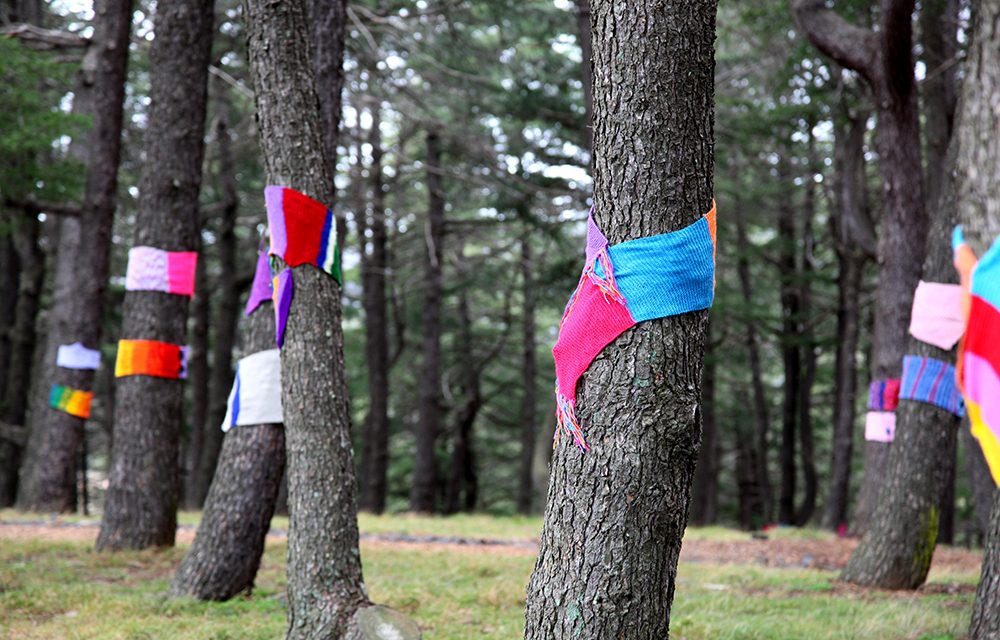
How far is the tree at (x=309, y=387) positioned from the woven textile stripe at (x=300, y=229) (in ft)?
0.19

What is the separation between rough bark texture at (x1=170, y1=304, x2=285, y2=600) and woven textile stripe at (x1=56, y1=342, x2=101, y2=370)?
5712 mm

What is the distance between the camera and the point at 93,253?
1051 cm

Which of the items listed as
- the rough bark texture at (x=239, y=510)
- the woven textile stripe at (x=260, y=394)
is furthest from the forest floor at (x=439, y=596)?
the woven textile stripe at (x=260, y=394)

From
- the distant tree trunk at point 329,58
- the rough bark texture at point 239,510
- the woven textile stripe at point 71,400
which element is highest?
the distant tree trunk at point 329,58

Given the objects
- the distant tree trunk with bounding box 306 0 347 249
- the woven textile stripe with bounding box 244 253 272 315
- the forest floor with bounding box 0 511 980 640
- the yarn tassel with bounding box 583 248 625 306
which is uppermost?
the distant tree trunk with bounding box 306 0 347 249

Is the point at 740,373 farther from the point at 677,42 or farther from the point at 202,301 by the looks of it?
the point at 677,42

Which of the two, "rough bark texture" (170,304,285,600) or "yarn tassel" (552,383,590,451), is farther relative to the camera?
"rough bark texture" (170,304,285,600)

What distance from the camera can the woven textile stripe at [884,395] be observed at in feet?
30.9

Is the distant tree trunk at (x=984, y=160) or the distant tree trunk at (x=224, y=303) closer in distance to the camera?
the distant tree trunk at (x=984, y=160)

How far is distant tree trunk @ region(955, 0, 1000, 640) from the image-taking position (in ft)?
14.4

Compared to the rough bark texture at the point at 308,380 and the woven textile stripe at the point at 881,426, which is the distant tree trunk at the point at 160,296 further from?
the woven textile stripe at the point at 881,426

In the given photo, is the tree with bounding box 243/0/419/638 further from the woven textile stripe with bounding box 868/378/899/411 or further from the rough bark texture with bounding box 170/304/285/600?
the woven textile stripe with bounding box 868/378/899/411

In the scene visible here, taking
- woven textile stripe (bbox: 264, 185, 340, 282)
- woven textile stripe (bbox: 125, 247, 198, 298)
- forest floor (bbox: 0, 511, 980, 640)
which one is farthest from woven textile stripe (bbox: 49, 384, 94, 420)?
woven textile stripe (bbox: 264, 185, 340, 282)

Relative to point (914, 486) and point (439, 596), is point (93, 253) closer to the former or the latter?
point (439, 596)
